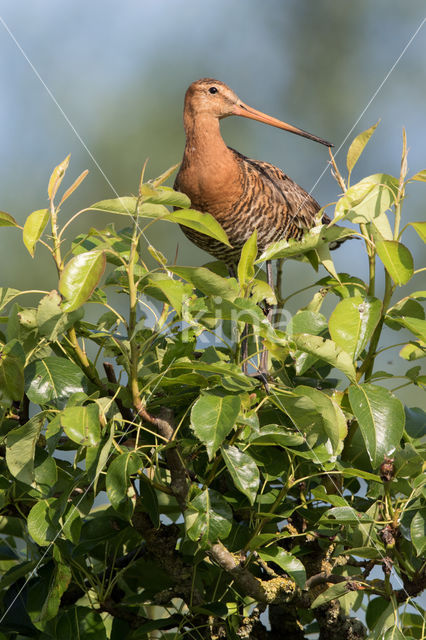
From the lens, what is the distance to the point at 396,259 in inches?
33.1

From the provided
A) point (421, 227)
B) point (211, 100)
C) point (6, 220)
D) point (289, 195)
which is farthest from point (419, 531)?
point (211, 100)

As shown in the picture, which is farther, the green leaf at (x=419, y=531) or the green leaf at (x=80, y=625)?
the green leaf at (x=80, y=625)

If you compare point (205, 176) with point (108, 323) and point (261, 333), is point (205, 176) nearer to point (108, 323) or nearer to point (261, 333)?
point (108, 323)

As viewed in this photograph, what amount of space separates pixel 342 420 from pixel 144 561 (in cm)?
34

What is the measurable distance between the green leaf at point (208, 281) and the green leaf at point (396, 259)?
0.18 metres

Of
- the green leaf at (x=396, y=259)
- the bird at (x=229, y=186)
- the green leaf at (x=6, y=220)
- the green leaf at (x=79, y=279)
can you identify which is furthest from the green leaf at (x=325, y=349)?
the bird at (x=229, y=186)

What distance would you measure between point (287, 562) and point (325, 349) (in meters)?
0.25

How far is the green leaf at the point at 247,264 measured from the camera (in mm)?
837

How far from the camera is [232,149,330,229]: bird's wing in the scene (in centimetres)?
193

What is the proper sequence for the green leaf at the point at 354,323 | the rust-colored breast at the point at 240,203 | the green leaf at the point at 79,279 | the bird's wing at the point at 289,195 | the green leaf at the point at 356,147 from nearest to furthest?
the green leaf at the point at 79,279, the green leaf at the point at 354,323, the green leaf at the point at 356,147, the rust-colored breast at the point at 240,203, the bird's wing at the point at 289,195

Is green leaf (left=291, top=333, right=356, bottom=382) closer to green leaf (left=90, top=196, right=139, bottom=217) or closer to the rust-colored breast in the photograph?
green leaf (left=90, top=196, right=139, bottom=217)

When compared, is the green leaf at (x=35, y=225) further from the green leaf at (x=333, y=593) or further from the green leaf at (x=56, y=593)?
the green leaf at (x=333, y=593)

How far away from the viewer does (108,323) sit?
0.94 metres

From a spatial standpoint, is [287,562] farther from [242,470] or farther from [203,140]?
[203,140]
